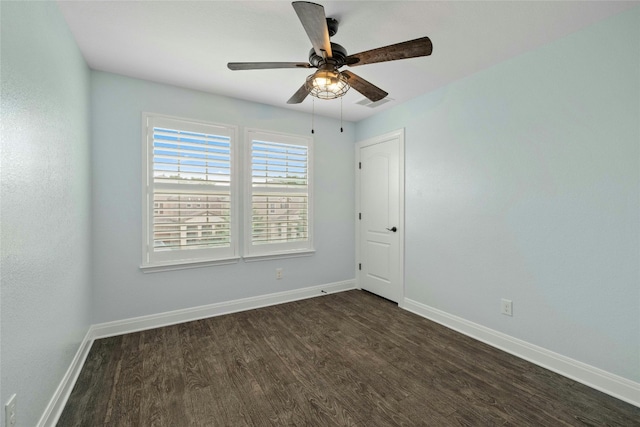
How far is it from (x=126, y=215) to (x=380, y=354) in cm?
280

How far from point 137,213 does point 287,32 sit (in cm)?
228

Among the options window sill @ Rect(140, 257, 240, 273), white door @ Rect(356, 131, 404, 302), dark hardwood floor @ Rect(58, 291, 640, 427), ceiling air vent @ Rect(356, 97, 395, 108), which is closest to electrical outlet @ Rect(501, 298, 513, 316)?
dark hardwood floor @ Rect(58, 291, 640, 427)

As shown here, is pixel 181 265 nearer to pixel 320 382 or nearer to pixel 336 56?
pixel 320 382

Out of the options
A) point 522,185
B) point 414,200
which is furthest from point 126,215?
point 522,185

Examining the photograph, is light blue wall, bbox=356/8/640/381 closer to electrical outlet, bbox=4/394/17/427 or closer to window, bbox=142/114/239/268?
window, bbox=142/114/239/268

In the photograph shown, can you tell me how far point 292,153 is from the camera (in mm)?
3918

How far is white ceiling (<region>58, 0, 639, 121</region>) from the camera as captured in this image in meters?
1.92

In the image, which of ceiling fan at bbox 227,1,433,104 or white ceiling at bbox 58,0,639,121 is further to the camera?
white ceiling at bbox 58,0,639,121

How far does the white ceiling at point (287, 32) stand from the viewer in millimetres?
1917

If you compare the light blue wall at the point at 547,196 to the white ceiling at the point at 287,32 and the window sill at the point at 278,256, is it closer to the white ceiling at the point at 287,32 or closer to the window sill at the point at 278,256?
the white ceiling at the point at 287,32

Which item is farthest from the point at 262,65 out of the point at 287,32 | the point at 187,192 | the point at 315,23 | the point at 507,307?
the point at 507,307

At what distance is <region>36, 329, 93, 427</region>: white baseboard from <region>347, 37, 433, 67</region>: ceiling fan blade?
2768 millimetres

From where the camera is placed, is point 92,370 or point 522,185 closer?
point 92,370

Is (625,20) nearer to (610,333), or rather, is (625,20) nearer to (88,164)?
(610,333)
